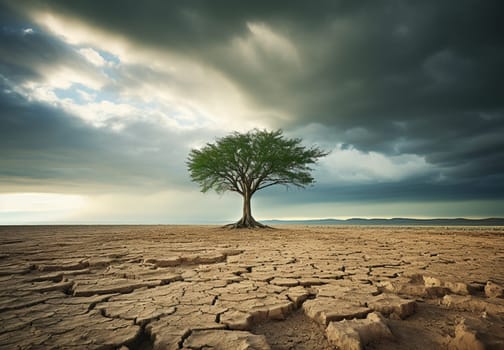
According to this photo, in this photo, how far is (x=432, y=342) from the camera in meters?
1.67

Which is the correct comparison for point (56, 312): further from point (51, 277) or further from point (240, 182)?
point (240, 182)

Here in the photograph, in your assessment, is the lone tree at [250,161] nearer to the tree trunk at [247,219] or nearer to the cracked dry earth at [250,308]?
the tree trunk at [247,219]

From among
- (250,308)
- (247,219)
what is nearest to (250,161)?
(247,219)

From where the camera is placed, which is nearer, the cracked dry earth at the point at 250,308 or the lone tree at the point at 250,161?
the cracked dry earth at the point at 250,308

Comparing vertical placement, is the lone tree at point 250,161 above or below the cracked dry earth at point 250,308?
above

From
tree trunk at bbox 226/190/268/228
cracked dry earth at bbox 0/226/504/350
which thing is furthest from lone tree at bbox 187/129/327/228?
cracked dry earth at bbox 0/226/504/350

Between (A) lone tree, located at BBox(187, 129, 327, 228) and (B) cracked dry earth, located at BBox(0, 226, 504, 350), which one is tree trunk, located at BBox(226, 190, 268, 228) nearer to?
(A) lone tree, located at BBox(187, 129, 327, 228)

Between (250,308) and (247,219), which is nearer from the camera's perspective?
(250,308)

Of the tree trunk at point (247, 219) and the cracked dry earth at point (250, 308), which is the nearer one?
the cracked dry earth at point (250, 308)

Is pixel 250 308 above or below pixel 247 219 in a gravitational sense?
below

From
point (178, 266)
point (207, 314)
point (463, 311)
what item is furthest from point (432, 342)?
point (178, 266)

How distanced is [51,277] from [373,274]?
4358mm

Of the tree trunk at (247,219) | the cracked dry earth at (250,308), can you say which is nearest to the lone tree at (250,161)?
the tree trunk at (247,219)

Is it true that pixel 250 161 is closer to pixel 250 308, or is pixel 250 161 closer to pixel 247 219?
pixel 247 219
